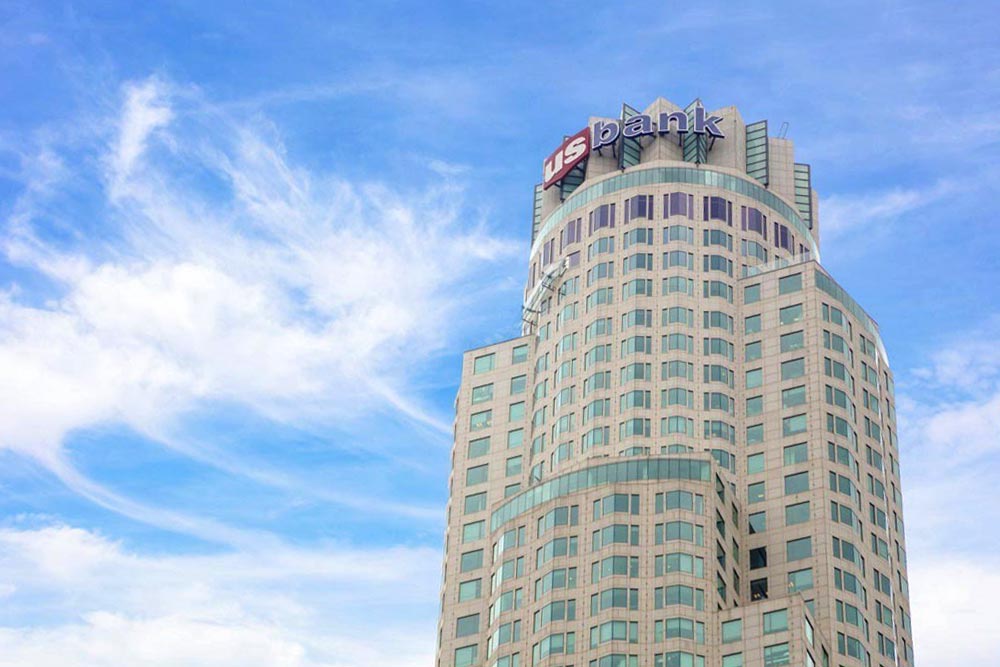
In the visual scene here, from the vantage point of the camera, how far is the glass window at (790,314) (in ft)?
588

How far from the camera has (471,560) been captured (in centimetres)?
17562

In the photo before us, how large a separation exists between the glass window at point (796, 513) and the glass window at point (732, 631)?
19790 millimetres

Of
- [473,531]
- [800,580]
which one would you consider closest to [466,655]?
[473,531]

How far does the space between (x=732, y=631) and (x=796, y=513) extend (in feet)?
71.0

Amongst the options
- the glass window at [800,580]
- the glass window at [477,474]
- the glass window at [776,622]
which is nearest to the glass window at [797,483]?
the glass window at [800,580]

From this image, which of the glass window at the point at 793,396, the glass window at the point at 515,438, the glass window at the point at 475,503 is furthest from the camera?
the glass window at the point at 515,438

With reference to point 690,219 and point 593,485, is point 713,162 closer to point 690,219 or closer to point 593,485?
point 690,219

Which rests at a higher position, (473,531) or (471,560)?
(473,531)

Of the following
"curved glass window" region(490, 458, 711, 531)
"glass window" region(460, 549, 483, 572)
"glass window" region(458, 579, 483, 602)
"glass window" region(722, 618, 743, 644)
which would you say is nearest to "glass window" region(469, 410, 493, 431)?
"glass window" region(460, 549, 483, 572)

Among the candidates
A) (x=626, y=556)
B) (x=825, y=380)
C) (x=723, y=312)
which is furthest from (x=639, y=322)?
(x=626, y=556)

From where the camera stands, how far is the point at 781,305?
181125mm

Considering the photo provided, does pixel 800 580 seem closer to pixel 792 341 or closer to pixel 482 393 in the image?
pixel 792 341

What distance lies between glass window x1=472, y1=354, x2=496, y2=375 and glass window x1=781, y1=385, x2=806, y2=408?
3590 centimetres

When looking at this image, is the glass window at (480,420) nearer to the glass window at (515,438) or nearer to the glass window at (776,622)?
the glass window at (515,438)
